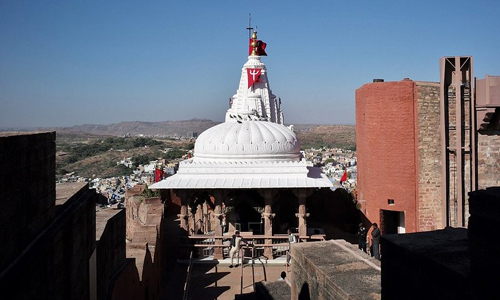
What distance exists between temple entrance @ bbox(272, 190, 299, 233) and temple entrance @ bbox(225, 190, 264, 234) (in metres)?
0.57

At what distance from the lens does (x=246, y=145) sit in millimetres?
13844

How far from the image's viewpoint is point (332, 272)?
6.01 m

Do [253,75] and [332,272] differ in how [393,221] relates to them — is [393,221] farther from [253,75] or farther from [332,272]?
[332,272]

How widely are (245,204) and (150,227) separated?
4578 mm

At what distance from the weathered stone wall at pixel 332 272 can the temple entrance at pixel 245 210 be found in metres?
6.56

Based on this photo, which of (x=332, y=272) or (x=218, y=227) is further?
(x=218, y=227)

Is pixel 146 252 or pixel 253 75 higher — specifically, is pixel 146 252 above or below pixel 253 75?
below

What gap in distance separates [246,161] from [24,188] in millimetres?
10145

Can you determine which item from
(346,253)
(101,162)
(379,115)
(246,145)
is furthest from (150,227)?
(101,162)

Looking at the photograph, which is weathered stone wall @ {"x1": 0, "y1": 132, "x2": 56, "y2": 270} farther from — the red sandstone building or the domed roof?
the red sandstone building

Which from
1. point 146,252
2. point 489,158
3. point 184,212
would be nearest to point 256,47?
point 184,212

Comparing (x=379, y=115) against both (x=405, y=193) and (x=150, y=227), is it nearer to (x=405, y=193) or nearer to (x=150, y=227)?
(x=405, y=193)

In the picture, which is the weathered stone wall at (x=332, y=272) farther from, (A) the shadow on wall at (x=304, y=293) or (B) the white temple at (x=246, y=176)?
(B) the white temple at (x=246, y=176)

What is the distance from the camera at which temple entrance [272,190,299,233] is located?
→ 47.7ft
